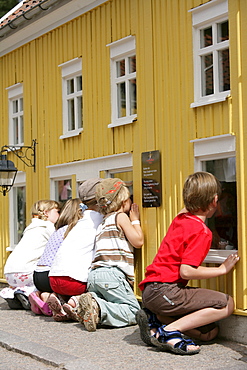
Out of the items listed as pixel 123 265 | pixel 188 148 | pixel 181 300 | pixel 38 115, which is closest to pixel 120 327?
pixel 123 265

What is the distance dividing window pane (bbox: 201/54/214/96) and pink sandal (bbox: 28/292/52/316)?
3994mm

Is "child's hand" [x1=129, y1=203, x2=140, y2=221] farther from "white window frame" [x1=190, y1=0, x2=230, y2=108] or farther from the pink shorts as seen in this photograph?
"white window frame" [x1=190, y1=0, x2=230, y2=108]

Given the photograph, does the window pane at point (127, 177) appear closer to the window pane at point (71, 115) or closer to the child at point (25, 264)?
the child at point (25, 264)

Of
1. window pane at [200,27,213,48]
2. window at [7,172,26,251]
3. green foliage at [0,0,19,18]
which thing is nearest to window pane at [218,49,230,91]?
window pane at [200,27,213,48]

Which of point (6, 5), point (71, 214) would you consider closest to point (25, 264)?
point (71, 214)

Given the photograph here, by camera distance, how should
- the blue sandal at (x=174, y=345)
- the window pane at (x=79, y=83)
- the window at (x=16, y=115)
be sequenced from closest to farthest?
the blue sandal at (x=174, y=345) → the window pane at (x=79, y=83) → the window at (x=16, y=115)

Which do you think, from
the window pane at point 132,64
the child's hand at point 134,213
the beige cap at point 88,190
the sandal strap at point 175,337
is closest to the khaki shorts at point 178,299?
the sandal strap at point 175,337

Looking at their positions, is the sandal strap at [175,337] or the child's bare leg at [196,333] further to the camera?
the child's bare leg at [196,333]

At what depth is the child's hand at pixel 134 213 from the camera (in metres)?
9.50

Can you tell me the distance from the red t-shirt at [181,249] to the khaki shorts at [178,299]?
9cm

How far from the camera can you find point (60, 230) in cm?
1024

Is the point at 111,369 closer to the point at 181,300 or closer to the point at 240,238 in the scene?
the point at 181,300

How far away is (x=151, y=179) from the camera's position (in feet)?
30.5

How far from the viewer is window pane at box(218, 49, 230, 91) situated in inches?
321
